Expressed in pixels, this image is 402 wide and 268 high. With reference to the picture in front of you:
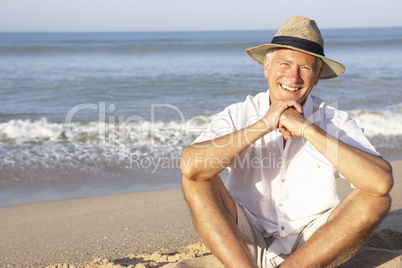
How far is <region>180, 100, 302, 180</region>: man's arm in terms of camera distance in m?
2.21

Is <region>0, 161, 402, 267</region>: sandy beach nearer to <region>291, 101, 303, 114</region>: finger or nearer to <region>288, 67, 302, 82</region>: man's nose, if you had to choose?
<region>291, 101, 303, 114</region>: finger

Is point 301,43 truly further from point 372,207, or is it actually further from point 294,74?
point 372,207

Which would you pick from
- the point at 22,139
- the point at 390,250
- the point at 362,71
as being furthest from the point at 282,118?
the point at 362,71

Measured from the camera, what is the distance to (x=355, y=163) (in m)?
2.18

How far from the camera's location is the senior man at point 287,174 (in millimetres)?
2182

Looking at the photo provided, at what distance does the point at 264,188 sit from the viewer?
247 cm

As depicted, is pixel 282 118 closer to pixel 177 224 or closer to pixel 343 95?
pixel 177 224

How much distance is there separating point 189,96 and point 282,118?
8.10m

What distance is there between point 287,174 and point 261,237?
0.39m

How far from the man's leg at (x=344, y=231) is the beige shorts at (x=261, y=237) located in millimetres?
138

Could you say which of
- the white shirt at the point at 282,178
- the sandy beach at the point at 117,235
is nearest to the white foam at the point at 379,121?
the sandy beach at the point at 117,235

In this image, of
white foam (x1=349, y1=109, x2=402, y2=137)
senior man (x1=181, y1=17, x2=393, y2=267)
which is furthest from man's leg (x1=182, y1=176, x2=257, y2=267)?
white foam (x1=349, y1=109, x2=402, y2=137)

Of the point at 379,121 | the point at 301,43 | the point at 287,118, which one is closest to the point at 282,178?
the point at 287,118

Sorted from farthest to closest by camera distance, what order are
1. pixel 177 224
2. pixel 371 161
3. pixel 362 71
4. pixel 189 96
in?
pixel 362 71 < pixel 189 96 < pixel 177 224 < pixel 371 161
